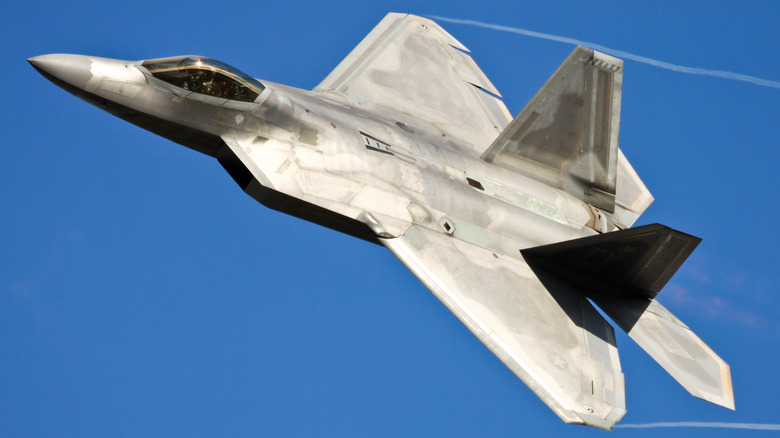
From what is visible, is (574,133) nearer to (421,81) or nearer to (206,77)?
(421,81)

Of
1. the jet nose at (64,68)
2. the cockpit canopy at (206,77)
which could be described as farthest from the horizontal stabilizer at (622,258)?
the jet nose at (64,68)

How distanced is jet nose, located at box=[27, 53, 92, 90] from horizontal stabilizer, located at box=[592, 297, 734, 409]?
10.3 metres

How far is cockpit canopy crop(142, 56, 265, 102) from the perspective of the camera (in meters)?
17.6

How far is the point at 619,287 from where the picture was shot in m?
20.6

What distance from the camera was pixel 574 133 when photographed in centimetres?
2152

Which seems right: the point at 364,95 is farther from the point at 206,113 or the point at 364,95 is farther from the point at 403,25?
the point at 206,113

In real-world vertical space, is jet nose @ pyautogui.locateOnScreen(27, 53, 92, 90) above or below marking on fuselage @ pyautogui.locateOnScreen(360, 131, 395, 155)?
above

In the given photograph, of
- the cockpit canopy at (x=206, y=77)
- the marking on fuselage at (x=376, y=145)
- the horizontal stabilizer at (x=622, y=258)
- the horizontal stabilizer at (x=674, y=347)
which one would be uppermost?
the cockpit canopy at (x=206, y=77)

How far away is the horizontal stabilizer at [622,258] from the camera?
62.9 feet

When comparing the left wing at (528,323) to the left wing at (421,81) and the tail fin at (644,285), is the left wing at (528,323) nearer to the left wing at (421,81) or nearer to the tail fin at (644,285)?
the tail fin at (644,285)

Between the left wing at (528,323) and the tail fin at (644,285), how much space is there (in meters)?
0.49

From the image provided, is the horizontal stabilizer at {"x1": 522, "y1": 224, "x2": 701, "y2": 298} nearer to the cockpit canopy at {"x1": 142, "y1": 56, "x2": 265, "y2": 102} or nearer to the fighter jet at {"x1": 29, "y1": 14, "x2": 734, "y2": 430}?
the fighter jet at {"x1": 29, "y1": 14, "x2": 734, "y2": 430}

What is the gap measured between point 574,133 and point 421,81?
403 centimetres

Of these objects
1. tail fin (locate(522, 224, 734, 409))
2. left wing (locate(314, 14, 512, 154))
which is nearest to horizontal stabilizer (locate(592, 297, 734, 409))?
tail fin (locate(522, 224, 734, 409))
